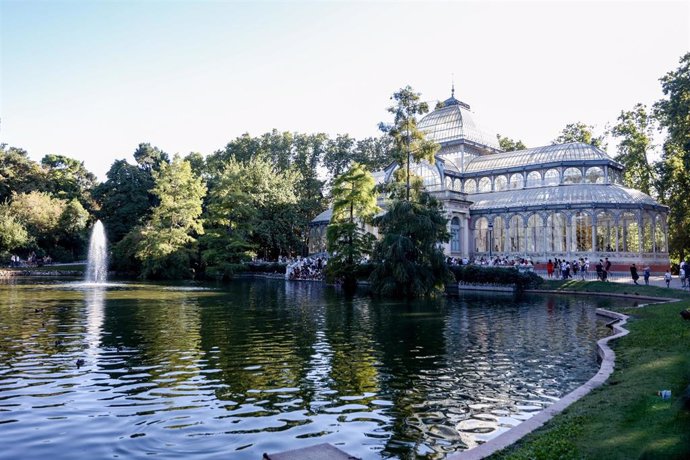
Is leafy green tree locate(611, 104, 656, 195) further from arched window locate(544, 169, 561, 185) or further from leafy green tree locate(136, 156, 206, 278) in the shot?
leafy green tree locate(136, 156, 206, 278)

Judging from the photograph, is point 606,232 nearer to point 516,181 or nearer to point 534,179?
point 534,179

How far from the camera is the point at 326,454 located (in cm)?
571

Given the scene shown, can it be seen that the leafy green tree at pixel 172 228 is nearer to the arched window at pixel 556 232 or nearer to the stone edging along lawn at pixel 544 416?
the arched window at pixel 556 232

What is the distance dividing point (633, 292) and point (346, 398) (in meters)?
27.7

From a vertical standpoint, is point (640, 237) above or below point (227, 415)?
above

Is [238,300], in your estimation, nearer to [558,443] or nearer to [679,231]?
[558,443]

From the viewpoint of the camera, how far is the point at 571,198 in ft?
162

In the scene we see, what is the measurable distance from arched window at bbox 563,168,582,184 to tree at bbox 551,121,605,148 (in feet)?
46.8

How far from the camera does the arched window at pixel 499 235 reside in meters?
53.5

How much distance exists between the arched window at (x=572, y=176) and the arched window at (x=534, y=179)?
2.67 metres

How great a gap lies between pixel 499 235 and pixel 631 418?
4865 cm

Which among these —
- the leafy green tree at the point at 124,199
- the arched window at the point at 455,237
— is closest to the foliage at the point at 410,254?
the arched window at the point at 455,237

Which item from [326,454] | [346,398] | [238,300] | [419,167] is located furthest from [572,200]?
[326,454]

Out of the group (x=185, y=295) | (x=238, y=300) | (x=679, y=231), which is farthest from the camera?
(x=679, y=231)
